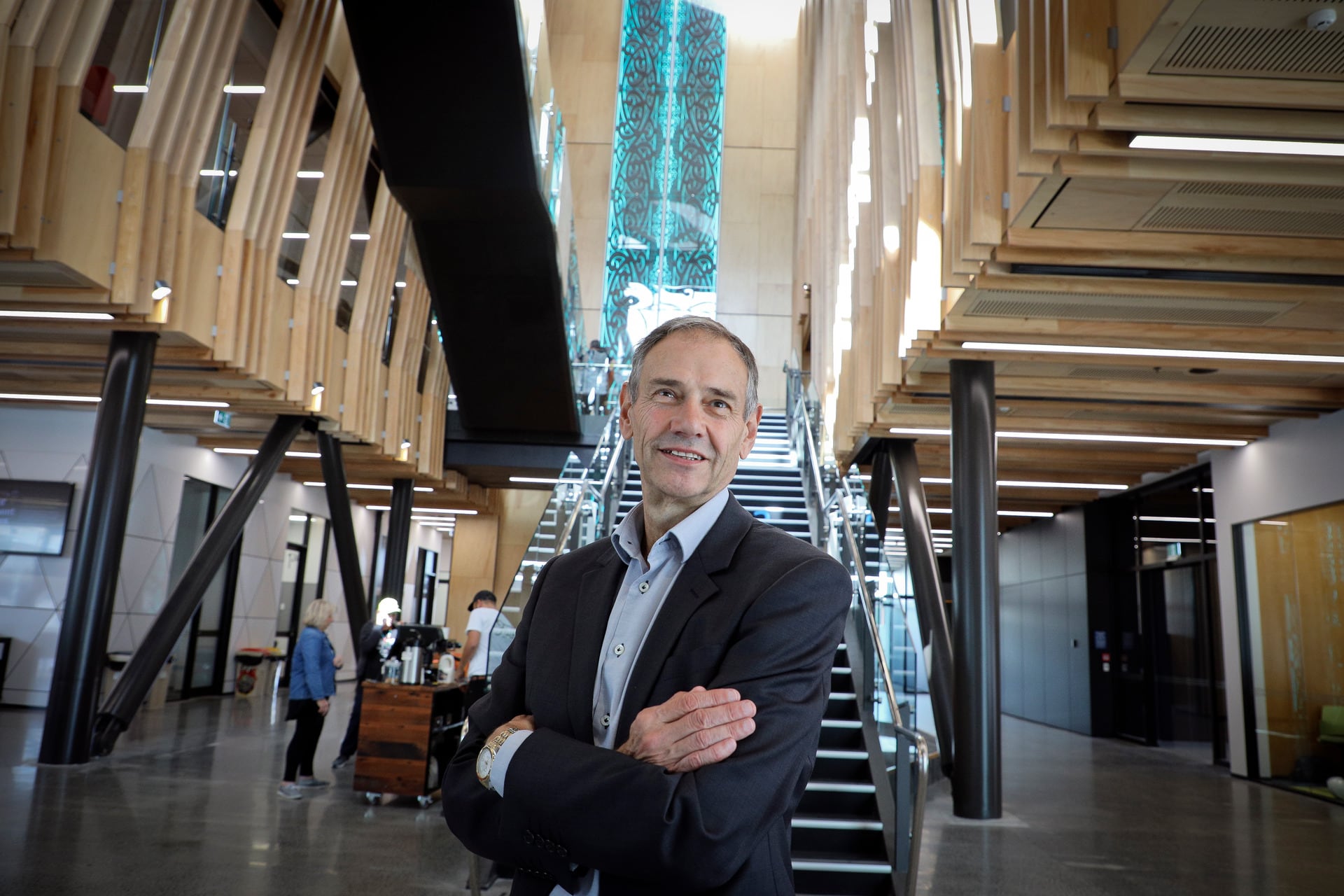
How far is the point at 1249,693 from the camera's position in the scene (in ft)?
36.4

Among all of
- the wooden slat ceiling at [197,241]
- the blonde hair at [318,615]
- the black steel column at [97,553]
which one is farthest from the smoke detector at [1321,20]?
the black steel column at [97,553]

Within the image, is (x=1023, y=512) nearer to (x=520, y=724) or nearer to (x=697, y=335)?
(x=697, y=335)

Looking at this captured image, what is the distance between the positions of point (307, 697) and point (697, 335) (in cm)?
761

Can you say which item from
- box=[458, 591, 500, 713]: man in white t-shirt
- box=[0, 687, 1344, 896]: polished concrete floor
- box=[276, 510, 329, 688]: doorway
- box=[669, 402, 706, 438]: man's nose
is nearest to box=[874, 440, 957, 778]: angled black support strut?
box=[0, 687, 1344, 896]: polished concrete floor

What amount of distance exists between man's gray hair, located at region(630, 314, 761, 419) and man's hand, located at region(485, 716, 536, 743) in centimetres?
59

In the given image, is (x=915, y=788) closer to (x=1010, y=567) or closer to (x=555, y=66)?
(x=1010, y=567)

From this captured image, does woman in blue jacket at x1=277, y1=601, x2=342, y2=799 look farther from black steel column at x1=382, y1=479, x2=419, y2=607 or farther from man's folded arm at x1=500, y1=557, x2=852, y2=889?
black steel column at x1=382, y1=479, x2=419, y2=607

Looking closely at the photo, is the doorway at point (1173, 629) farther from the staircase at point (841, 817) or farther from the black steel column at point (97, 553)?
the black steel column at point (97, 553)

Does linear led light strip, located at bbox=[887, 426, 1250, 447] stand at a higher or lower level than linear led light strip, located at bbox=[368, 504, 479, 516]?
lower

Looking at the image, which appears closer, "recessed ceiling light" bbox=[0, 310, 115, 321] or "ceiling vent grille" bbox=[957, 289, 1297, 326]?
"ceiling vent grille" bbox=[957, 289, 1297, 326]

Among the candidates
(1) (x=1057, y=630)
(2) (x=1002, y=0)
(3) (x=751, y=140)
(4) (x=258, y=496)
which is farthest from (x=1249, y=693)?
(3) (x=751, y=140)

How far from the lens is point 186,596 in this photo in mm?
10406

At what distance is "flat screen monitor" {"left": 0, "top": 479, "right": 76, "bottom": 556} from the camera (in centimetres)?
1321

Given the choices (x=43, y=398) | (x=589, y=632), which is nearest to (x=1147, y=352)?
(x=589, y=632)
